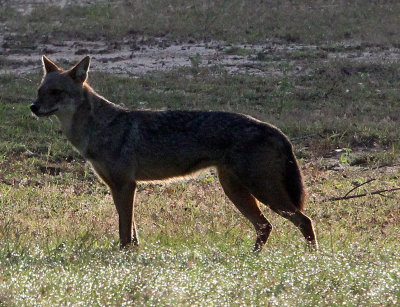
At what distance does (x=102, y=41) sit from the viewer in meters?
22.1

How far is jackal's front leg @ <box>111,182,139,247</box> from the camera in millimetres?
7715

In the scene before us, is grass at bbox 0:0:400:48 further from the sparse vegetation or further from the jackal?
the jackal

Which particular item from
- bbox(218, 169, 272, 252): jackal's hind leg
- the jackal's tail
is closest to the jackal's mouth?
bbox(218, 169, 272, 252): jackal's hind leg

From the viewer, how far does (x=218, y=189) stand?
9.96 meters

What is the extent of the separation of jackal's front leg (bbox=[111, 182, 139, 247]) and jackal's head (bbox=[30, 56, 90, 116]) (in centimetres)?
96

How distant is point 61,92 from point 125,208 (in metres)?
1.32

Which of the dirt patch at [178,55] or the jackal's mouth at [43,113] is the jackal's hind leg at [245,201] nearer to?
the jackal's mouth at [43,113]

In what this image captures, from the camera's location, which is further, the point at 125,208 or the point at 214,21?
the point at 214,21

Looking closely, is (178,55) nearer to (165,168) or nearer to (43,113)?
(43,113)

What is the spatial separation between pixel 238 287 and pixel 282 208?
2185 millimetres

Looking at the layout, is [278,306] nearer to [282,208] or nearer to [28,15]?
[282,208]

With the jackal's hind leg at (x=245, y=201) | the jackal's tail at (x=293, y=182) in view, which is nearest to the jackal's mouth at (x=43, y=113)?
the jackal's hind leg at (x=245, y=201)

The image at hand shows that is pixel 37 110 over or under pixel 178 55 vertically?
over

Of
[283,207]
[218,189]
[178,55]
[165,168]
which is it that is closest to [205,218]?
[165,168]
